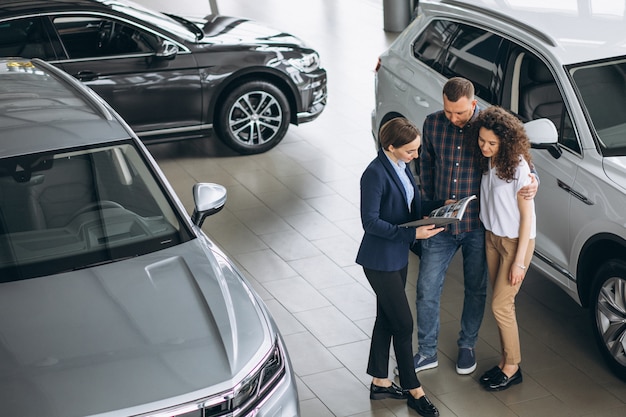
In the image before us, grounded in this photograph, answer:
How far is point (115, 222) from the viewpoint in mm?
5184

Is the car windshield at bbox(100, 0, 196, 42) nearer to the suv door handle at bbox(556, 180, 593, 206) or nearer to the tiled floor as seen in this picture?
the tiled floor

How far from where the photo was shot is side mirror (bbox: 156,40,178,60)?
943 cm

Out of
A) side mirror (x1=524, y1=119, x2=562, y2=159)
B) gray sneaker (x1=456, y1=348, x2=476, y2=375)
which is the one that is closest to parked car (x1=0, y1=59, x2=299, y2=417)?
gray sneaker (x1=456, y1=348, x2=476, y2=375)

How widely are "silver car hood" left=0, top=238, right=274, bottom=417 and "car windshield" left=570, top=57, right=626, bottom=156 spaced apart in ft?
8.34

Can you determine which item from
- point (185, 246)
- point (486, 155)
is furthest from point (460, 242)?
point (185, 246)

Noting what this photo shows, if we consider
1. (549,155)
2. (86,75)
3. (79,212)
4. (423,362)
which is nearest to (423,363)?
(423,362)

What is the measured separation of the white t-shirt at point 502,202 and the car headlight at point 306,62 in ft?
15.8

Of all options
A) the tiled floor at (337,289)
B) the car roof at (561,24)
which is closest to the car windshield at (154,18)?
the tiled floor at (337,289)

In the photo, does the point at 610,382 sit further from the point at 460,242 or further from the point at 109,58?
the point at 109,58

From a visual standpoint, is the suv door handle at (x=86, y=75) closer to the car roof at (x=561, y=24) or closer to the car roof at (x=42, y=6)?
the car roof at (x=42, y=6)

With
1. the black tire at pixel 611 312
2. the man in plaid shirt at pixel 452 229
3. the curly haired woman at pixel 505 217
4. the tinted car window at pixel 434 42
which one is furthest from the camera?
the tinted car window at pixel 434 42

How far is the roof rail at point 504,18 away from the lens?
629cm

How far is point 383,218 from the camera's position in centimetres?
525

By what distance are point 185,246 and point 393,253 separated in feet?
3.73
